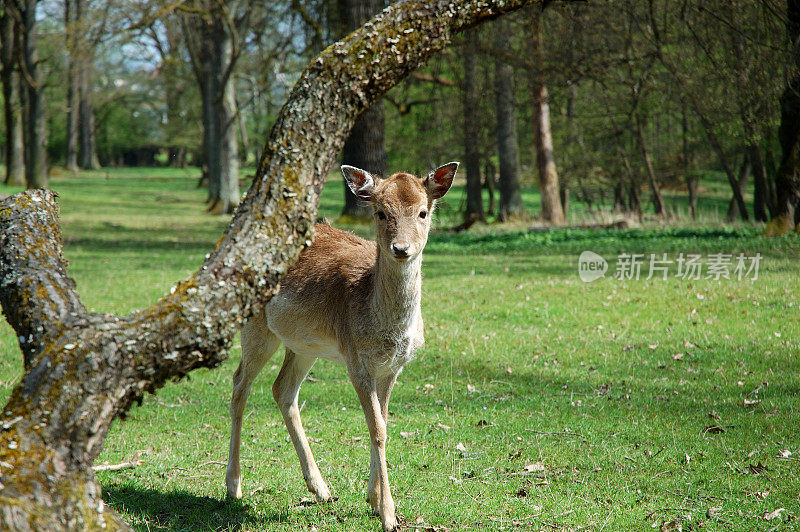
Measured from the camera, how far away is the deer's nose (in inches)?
180

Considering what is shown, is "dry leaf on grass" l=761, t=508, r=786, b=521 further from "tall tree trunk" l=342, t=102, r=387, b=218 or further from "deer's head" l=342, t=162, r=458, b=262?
"tall tree trunk" l=342, t=102, r=387, b=218

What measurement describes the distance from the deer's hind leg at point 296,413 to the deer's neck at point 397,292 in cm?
123

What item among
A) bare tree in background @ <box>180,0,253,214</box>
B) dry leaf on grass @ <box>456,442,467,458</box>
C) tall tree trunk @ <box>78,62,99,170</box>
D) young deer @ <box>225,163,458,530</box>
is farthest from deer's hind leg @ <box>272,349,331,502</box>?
tall tree trunk @ <box>78,62,99,170</box>

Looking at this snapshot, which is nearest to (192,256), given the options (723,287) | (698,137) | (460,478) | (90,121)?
(723,287)

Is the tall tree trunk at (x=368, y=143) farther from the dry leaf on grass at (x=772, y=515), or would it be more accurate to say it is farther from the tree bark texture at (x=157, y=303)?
the dry leaf on grass at (x=772, y=515)

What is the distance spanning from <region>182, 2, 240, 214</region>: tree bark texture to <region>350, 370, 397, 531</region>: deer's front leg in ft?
73.4

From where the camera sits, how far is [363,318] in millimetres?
5121

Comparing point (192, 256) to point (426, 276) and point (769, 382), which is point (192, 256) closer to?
point (426, 276)

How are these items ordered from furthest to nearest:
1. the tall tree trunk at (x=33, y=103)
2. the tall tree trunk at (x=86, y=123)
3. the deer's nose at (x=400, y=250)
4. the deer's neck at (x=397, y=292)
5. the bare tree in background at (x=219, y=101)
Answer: the tall tree trunk at (x=86, y=123) → the bare tree in background at (x=219, y=101) → the tall tree trunk at (x=33, y=103) → the deer's neck at (x=397, y=292) → the deer's nose at (x=400, y=250)

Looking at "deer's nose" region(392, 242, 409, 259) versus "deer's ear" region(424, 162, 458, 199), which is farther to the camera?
"deer's ear" region(424, 162, 458, 199)

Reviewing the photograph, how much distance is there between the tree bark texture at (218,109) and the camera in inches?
1062

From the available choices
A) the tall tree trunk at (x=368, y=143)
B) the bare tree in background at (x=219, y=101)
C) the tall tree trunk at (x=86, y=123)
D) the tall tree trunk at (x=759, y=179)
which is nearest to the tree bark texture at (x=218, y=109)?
the bare tree in background at (x=219, y=101)

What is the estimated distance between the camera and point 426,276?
44.0 feet

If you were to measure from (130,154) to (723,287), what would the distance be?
3493 inches
